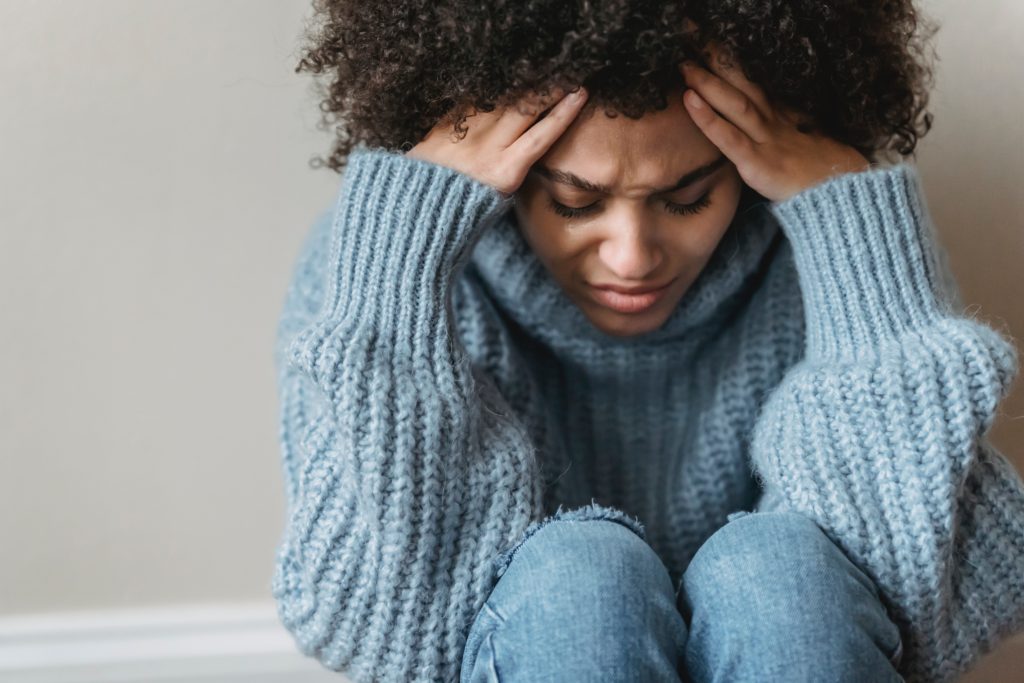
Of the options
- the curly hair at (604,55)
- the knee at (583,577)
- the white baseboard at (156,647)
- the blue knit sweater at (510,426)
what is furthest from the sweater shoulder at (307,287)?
the white baseboard at (156,647)

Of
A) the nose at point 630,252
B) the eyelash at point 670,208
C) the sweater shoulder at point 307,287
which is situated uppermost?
A: the eyelash at point 670,208

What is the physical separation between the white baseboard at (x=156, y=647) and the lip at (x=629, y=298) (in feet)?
2.11

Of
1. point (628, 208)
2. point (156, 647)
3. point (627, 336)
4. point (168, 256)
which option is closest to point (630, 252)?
point (628, 208)

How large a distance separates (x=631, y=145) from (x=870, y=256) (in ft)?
0.81

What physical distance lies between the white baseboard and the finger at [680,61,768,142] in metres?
0.84

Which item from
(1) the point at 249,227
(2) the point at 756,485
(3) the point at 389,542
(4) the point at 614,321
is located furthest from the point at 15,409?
(2) the point at 756,485

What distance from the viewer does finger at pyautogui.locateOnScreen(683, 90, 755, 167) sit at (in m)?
0.90

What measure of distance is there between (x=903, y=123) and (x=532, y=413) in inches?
17.8

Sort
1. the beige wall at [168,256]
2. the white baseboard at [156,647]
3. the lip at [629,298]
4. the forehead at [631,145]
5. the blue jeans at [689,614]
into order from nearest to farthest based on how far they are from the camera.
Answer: the blue jeans at [689,614] → the forehead at [631,145] → the lip at [629,298] → the beige wall at [168,256] → the white baseboard at [156,647]

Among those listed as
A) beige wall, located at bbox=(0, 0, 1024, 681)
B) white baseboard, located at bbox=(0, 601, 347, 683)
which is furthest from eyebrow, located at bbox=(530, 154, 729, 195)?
white baseboard, located at bbox=(0, 601, 347, 683)

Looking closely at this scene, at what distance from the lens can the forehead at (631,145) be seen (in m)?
0.90

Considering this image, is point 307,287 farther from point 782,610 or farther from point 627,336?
point 782,610

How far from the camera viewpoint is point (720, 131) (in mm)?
923

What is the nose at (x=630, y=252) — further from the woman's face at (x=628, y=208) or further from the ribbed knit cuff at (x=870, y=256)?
the ribbed knit cuff at (x=870, y=256)
